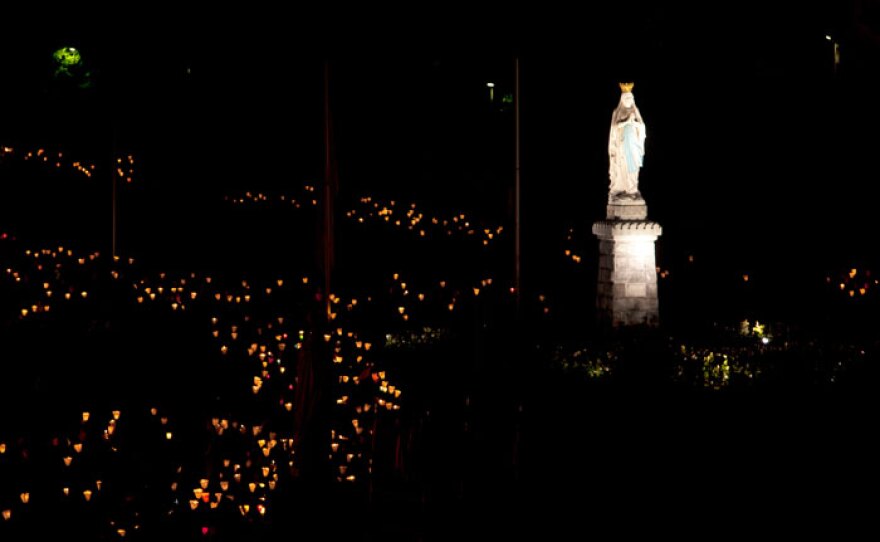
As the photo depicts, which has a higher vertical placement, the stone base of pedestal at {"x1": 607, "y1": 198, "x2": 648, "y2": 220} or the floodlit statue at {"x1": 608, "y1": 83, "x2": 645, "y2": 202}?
the floodlit statue at {"x1": 608, "y1": 83, "x2": 645, "y2": 202}

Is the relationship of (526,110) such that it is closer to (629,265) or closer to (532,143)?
(532,143)

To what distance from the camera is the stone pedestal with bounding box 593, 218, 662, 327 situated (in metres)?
17.3

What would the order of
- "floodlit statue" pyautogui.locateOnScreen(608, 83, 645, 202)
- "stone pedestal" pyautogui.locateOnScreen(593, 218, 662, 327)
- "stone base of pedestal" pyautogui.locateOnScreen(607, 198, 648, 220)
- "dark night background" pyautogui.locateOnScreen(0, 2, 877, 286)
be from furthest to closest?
1. "dark night background" pyautogui.locateOnScreen(0, 2, 877, 286)
2. "floodlit statue" pyautogui.locateOnScreen(608, 83, 645, 202)
3. "stone base of pedestal" pyautogui.locateOnScreen(607, 198, 648, 220)
4. "stone pedestal" pyautogui.locateOnScreen(593, 218, 662, 327)

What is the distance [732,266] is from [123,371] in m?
11.9

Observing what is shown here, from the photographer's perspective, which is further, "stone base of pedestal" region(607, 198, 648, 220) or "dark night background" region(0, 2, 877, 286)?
"dark night background" region(0, 2, 877, 286)

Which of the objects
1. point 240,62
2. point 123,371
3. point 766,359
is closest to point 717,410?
point 766,359

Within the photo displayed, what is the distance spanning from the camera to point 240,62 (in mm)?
38594

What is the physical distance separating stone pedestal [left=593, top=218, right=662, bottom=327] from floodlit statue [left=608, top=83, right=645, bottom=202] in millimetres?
223

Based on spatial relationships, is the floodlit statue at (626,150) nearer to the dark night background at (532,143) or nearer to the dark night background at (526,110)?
the dark night background at (532,143)

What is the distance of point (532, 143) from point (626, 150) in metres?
16.3

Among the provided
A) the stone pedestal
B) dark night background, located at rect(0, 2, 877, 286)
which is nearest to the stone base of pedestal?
the stone pedestal

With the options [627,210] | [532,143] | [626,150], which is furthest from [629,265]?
[532,143]

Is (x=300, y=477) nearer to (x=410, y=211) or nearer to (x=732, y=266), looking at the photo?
(x=732, y=266)

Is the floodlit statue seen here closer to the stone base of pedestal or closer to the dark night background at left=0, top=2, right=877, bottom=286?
the stone base of pedestal
